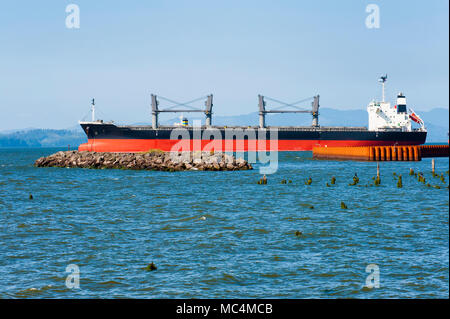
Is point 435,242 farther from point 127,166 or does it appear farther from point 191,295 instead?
point 127,166

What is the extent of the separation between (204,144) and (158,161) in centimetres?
2878

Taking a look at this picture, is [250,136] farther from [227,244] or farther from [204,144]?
[227,244]

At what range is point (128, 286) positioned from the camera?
556 inches

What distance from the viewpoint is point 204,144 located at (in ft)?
302

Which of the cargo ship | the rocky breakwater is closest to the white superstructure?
the cargo ship

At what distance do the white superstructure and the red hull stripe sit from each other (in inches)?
159

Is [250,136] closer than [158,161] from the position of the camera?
No

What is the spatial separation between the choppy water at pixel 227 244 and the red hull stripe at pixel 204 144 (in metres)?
52.0

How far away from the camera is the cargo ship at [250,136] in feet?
293

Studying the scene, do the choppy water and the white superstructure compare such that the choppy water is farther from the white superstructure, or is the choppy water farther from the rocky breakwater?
the white superstructure

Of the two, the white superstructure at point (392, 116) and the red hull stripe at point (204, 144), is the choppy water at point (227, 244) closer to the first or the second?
the red hull stripe at point (204, 144)

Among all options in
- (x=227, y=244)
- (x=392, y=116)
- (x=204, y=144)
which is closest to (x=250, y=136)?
(x=204, y=144)
